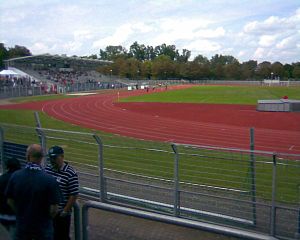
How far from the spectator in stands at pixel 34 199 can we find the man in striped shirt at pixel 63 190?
59cm

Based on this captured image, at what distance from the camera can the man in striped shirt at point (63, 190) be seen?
4.94m

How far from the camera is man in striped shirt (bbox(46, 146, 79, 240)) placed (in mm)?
4938

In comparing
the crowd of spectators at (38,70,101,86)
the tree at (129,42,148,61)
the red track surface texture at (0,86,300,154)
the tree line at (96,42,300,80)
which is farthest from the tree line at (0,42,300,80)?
the red track surface texture at (0,86,300,154)

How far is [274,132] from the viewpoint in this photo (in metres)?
22.2

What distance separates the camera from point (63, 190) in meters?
5.11

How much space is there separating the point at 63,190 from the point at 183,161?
7.08 metres

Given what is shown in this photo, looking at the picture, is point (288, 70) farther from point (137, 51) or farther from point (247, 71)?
point (137, 51)

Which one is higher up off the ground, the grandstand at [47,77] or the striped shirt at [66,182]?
A: the grandstand at [47,77]

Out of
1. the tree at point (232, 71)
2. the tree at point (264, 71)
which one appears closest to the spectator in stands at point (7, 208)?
the tree at point (232, 71)

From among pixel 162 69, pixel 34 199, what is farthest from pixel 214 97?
pixel 162 69

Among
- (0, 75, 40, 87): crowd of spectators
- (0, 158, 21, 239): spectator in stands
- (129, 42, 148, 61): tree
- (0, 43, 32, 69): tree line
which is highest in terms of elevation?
(129, 42, 148, 61): tree

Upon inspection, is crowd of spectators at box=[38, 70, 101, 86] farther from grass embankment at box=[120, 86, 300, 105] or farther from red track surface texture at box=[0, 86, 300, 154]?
red track surface texture at box=[0, 86, 300, 154]

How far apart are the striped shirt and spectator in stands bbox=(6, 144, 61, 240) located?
2.50 feet

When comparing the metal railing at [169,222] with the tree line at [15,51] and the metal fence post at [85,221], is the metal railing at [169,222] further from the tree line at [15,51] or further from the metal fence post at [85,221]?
the tree line at [15,51]
